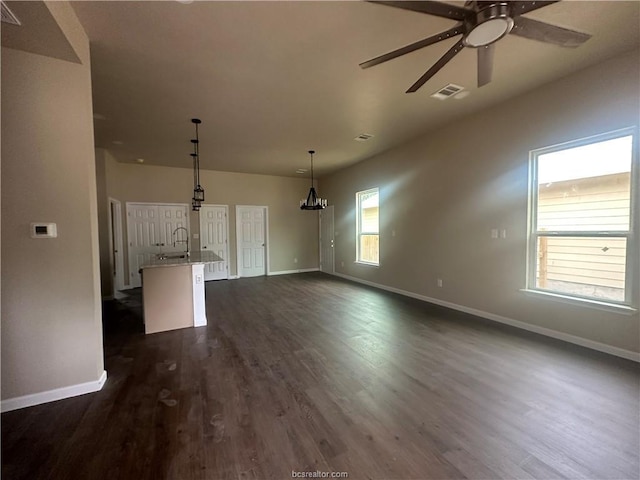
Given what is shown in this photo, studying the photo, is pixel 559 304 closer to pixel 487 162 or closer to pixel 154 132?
pixel 487 162

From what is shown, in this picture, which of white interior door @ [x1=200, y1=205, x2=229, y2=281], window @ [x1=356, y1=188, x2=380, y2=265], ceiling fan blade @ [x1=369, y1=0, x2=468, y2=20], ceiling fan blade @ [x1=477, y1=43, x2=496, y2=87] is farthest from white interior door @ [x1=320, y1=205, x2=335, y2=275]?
ceiling fan blade @ [x1=369, y1=0, x2=468, y2=20]

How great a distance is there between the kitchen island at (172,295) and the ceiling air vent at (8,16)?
2466 mm

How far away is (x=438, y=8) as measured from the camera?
1562 millimetres

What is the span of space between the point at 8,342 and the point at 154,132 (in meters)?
3.48

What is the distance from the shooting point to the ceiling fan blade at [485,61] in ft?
6.39

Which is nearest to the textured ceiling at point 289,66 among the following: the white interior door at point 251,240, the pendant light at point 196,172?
the pendant light at point 196,172

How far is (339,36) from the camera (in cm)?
233

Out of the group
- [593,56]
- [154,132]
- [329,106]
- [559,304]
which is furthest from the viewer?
[154,132]

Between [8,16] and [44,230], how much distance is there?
1.40 m

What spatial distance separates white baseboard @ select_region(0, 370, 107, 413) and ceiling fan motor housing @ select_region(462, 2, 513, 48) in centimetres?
381

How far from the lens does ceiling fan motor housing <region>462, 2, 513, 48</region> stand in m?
1.53

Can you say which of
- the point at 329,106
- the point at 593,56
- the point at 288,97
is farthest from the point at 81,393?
the point at 593,56

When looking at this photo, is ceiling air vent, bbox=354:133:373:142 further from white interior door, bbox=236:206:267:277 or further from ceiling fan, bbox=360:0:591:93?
white interior door, bbox=236:206:267:277

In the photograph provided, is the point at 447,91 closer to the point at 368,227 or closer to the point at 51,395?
the point at 368,227
